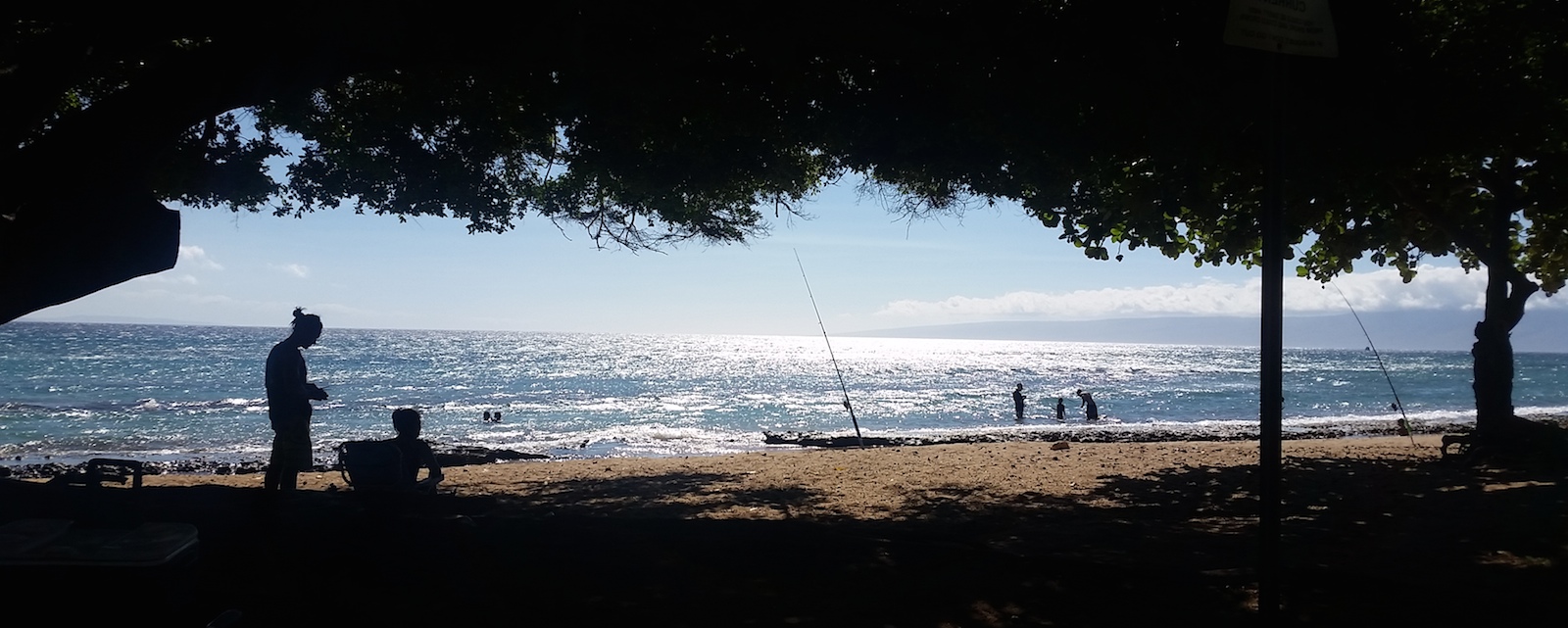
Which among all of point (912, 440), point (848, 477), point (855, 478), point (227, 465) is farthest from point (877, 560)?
point (912, 440)

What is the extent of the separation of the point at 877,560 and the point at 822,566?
35 centimetres

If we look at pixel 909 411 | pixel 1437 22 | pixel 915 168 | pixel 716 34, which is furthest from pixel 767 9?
pixel 909 411

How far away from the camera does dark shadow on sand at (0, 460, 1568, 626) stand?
4574mm

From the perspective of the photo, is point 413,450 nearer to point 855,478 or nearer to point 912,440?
point 855,478

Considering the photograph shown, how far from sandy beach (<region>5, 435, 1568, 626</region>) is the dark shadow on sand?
0.02 m

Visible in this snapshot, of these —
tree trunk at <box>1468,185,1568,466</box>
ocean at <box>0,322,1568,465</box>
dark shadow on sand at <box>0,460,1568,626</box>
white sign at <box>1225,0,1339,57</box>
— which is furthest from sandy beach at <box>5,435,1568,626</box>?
ocean at <box>0,322,1568,465</box>

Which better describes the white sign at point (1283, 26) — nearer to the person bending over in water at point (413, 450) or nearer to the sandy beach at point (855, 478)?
the sandy beach at point (855, 478)

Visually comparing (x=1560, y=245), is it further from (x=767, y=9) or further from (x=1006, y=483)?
(x=767, y=9)

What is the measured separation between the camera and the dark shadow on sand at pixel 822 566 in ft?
15.0

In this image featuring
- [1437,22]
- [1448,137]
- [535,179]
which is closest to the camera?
[1448,137]

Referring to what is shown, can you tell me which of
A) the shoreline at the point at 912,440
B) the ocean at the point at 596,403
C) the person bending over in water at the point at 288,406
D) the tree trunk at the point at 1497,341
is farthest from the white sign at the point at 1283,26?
the ocean at the point at 596,403

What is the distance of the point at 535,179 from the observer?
39.6ft

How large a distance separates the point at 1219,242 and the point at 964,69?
7.60 metres

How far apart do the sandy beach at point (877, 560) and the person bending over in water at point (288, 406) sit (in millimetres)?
345
